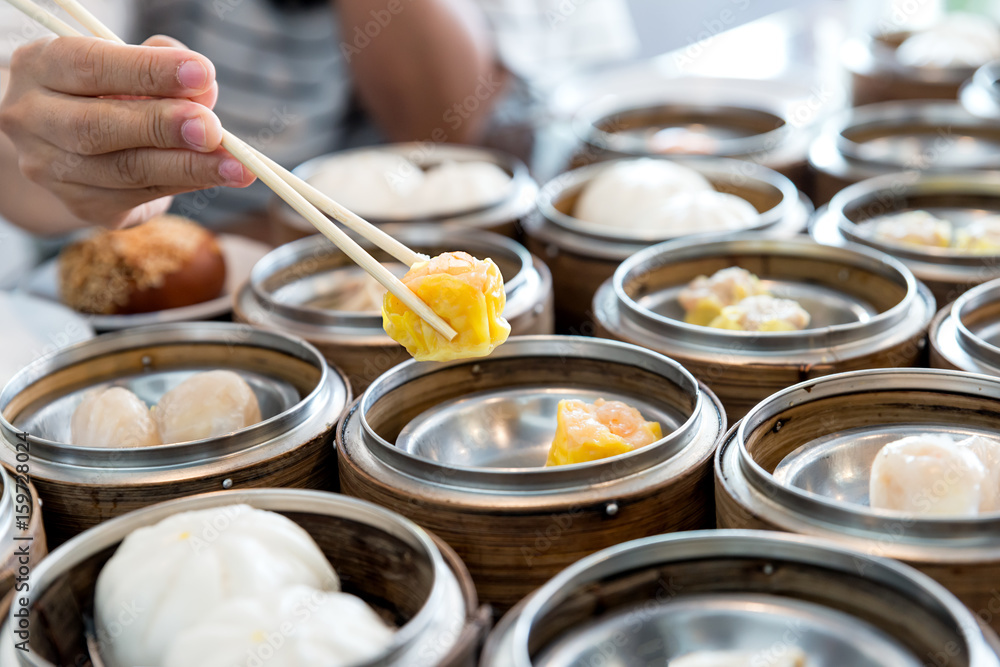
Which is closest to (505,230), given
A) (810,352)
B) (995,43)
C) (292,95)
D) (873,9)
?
(810,352)

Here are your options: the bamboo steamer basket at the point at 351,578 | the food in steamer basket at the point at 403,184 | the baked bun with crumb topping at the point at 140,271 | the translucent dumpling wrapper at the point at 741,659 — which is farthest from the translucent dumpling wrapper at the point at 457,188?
the translucent dumpling wrapper at the point at 741,659

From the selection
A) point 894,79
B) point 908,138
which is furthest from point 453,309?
point 894,79

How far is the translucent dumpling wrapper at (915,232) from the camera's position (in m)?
2.33

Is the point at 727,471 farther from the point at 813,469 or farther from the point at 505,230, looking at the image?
the point at 505,230

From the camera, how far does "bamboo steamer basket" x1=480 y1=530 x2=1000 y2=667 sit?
1.14 metres

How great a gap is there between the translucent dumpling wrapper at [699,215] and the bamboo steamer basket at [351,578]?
1.40m

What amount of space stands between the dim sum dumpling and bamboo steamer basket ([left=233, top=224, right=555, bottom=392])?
0.24 metres

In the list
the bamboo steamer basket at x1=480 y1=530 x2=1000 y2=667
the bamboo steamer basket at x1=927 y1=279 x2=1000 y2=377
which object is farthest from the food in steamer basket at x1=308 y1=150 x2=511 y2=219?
the bamboo steamer basket at x1=480 y1=530 x2=1000 y2=667

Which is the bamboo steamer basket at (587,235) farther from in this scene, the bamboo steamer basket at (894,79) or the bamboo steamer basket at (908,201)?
the bamboo steamer basket at (894,79)

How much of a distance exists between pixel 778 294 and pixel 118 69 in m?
1.54

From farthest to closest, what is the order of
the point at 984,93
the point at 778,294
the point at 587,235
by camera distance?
the point at 984,93 < the point at 587,235 < the point at 778,294

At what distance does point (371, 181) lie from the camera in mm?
2959

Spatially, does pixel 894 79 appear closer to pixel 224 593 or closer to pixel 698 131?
pixel 698 131

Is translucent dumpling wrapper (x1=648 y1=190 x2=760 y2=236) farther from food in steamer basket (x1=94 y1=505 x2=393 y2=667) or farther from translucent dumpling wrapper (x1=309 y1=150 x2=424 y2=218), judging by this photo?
food in steamer basket (x1=94 y1=505 x2=393 y2=667)
